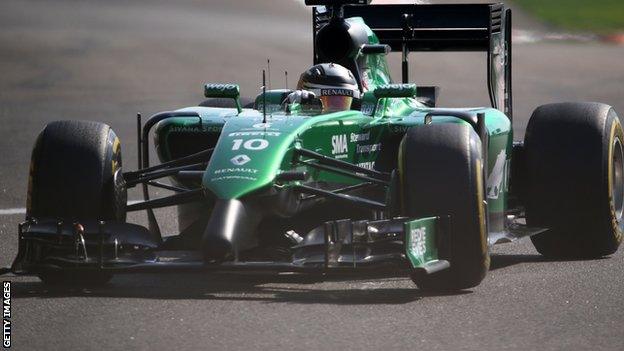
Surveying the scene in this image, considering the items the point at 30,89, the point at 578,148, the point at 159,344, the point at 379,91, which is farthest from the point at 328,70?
the point at 30,89

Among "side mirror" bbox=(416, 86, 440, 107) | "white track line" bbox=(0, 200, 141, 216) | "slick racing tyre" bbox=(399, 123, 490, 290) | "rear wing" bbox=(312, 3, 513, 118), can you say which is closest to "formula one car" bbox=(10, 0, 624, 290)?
"slick racing tyre" bbox=(399, 123, 490, 290)

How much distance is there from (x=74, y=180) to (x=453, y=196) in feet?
7.53

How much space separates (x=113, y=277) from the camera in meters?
11.0

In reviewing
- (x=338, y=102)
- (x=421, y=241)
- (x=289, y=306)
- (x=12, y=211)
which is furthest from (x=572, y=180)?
A: (x=12, y=211)

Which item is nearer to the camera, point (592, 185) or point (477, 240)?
point (477, 240)

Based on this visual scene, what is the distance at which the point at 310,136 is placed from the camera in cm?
1074

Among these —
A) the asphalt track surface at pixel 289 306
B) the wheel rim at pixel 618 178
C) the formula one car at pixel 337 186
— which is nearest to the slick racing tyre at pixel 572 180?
the formula one car at pixel 337 186

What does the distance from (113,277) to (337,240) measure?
72.0 inches

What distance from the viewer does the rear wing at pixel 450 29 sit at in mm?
13211

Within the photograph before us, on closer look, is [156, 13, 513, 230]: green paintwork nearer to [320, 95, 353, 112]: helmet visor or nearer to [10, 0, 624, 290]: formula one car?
[10, 0, 624, 290]: formula one car

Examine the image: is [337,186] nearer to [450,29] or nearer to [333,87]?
[333,87]

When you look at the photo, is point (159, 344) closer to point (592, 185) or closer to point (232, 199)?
point (232, 199)

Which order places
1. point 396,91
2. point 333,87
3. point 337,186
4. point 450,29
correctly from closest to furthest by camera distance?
point 396,91, point 337,186, point 333,87, point 450,29

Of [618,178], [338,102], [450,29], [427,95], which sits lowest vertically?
[618,178]
